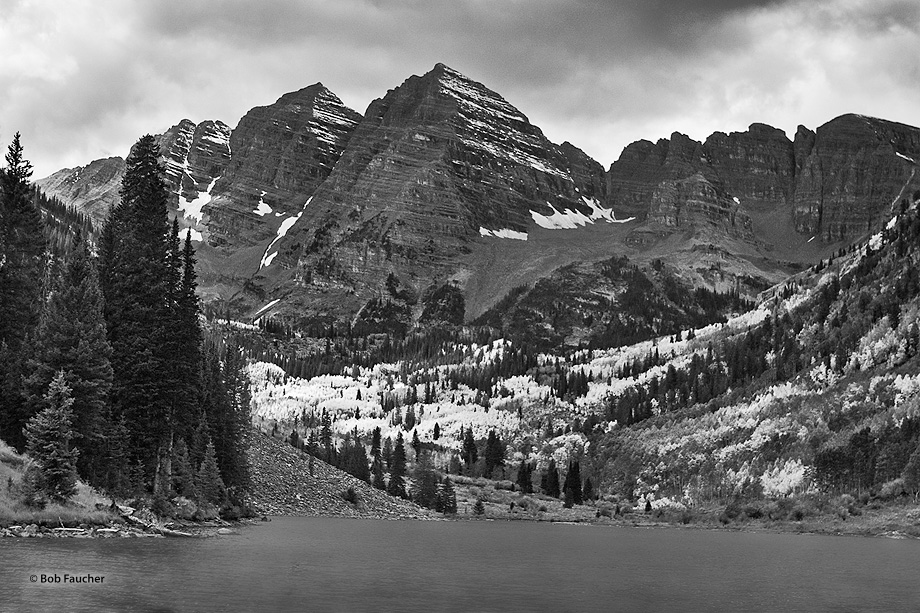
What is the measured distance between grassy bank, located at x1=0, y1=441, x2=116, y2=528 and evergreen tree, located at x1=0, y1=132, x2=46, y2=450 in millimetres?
4790

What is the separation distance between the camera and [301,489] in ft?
455

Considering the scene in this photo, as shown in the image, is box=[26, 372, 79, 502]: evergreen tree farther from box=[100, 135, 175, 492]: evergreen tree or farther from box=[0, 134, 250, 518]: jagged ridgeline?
box=[100, 135, 175, 492]: evergreen tree

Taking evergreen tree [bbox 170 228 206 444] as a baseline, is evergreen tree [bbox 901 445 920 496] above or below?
below

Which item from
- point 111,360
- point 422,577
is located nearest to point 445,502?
point 111,360

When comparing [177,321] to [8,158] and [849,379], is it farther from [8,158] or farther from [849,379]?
[849,379]

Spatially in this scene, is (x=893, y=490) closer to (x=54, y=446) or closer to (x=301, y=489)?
(x=301, y=489)

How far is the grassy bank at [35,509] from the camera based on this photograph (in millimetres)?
58844

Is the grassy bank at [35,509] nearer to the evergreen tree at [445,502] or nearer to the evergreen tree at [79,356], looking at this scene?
the evergreen tree at [79,356]

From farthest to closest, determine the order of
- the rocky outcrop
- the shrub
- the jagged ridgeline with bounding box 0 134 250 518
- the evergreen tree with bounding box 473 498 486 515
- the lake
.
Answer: the evergreen tree with bounding box 473 498 486 515
the shrub
the rocky outcrop
the jagged ridgeline with bounding box 0 134 250 518
the lake

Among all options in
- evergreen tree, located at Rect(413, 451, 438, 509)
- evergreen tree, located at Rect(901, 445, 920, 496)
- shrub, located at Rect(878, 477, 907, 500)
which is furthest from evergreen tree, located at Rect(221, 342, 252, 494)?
evergreen tree, located at Rect(901, 445, 920, 496)

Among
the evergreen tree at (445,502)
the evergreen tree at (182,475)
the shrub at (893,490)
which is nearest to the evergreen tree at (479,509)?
the evergreen tree at (445,502)

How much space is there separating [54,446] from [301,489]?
255 ft

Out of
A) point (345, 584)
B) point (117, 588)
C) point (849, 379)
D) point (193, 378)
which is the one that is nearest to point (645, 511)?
point (849, 379)

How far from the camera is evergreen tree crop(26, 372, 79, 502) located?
61750 millimetres
